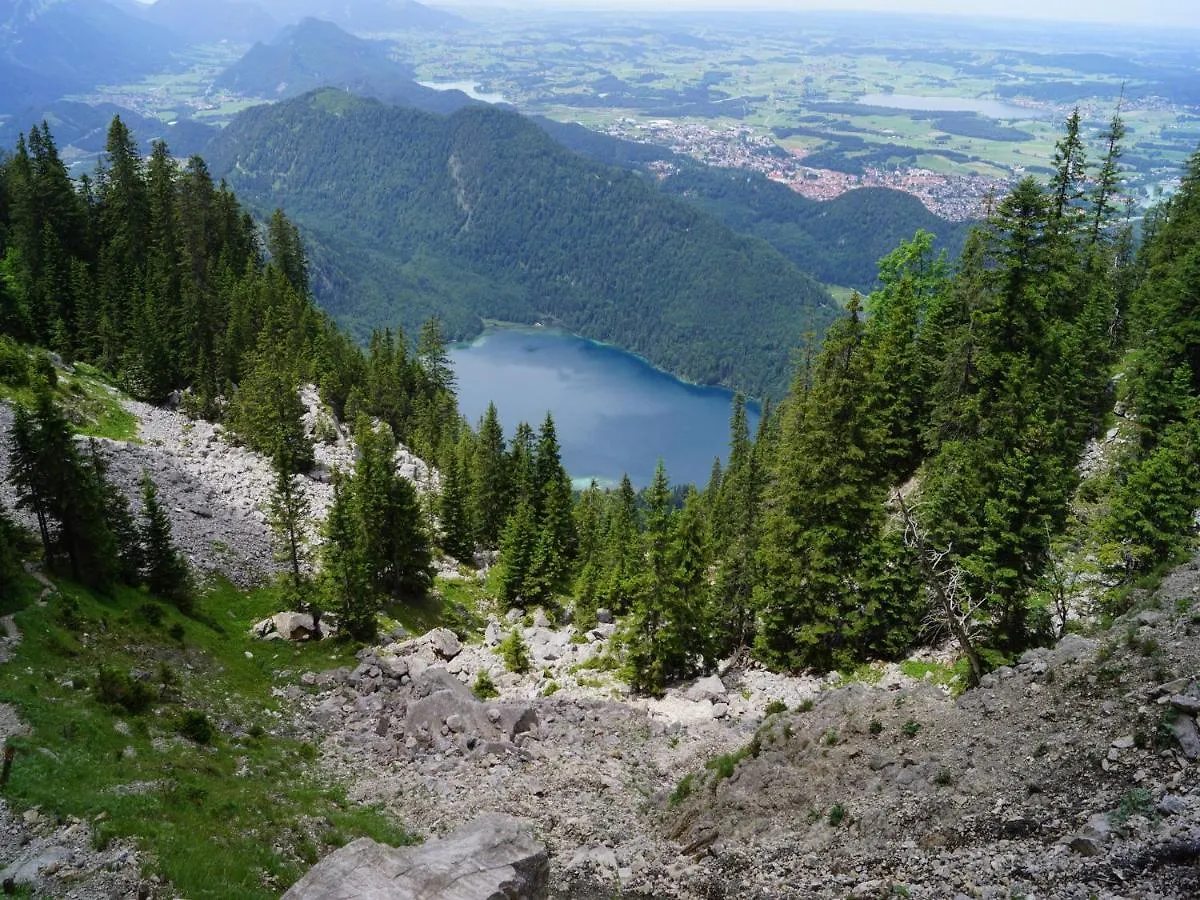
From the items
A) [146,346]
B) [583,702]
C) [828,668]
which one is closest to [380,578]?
[583,702]

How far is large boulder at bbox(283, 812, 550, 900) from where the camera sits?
49.3ft

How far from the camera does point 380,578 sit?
51.1m

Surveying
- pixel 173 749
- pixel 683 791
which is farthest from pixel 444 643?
pixel 683 791

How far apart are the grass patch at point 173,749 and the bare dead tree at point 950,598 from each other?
17.0 m

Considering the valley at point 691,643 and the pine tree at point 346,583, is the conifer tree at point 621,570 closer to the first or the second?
the valley at point 691,643

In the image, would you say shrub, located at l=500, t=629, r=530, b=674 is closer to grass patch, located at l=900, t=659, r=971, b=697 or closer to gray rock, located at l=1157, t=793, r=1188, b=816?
grass patch, located at l=900, t=659, r=971, b=697

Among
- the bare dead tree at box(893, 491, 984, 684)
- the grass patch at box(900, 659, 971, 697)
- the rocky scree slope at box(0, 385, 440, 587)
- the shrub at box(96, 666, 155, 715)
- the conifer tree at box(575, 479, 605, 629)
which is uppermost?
the bare dead tree at box(893, 491, 984, 684)

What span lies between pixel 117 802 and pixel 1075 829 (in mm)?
20878

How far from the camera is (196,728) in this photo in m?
26.3

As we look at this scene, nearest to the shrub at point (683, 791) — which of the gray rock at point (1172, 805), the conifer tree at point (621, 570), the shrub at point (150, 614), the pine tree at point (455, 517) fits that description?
the conifer tree at point (621, 570)

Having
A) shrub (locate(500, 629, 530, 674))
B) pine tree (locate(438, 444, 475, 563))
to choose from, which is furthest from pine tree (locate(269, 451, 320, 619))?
pine tree (locate(438, 444, 475, 563))

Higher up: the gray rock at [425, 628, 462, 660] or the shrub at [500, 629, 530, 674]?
the shrub at [500, 629, 530, 674]

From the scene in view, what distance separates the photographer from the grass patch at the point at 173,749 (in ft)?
59.4

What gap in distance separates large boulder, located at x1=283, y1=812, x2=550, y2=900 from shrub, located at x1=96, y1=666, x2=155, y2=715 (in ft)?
46.5
